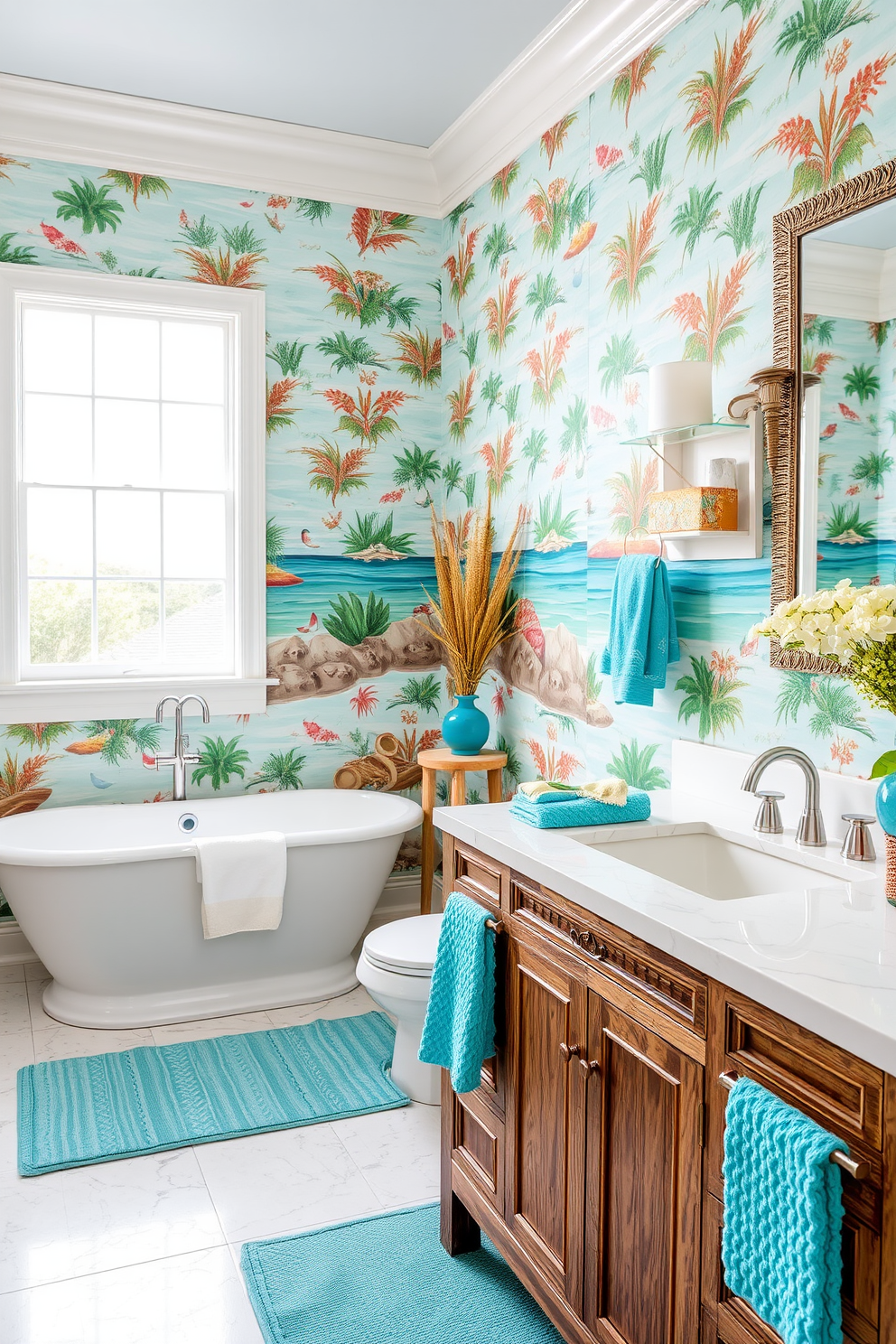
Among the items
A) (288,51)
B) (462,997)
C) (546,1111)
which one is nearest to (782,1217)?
(546,1111)

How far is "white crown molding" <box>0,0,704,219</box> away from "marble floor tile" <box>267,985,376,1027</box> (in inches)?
113

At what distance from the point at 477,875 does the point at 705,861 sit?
47 cm

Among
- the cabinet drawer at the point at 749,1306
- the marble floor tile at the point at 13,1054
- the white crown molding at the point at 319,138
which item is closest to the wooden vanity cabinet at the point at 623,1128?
the cabinet drawer at the point at 749,1306

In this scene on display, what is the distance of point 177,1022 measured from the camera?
3305 mm

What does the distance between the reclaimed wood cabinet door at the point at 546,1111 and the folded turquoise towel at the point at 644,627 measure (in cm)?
80

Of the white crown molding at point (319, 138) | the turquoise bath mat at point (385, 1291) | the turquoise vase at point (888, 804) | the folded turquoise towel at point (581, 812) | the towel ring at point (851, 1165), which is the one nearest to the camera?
the towel ring at point (851, 1165)

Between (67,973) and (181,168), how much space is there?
279 centimetres

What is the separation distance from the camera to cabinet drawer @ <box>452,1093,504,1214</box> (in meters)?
1.98

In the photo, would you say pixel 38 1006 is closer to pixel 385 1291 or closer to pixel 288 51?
pixel 385 1291

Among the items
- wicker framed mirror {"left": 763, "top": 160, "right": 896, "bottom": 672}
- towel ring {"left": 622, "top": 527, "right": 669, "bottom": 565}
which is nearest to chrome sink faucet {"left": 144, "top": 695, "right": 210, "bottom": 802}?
towel ring {"left": 622, "top": 527, "right": 669, "bottom": 565}

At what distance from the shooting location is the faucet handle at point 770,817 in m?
1.99

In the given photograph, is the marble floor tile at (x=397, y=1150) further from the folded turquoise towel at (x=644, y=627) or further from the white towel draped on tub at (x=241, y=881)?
the folded turquoise towel at (x=644, y=627)

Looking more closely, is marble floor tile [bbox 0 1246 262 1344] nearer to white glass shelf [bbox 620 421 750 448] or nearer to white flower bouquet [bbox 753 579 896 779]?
white flower bouquet [bbox 753 579 896 779]

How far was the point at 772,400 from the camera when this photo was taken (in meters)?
2.09
